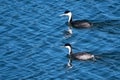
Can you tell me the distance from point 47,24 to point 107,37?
6750 mm

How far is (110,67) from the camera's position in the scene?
118 ft

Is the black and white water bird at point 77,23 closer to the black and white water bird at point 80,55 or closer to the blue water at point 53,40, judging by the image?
the blue water at point 53,40

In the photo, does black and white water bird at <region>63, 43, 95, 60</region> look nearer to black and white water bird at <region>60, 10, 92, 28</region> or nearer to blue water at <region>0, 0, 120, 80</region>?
blue water at <region>0, 0, 120, 80</region>

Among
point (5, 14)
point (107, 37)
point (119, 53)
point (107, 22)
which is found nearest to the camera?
point (119, 53)

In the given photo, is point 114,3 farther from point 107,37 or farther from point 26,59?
point 26,59

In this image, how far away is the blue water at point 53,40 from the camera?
36.1 meters

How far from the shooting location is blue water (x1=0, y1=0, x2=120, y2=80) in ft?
118

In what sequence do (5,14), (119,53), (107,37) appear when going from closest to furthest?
(119,53) → (107,37) → (5,14)

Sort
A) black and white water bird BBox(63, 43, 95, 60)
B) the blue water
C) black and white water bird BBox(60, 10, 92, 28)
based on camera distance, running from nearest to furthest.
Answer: the blue water < black and white water bird BBox(63, 43, 95, 60) < black and white water bird BBox(60, 10, 92, 28)

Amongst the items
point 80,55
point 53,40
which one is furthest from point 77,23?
point 80,55

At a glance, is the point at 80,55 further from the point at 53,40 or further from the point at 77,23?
the point at 77,23

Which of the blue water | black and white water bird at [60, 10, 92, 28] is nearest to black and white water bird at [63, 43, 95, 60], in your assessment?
the blue water

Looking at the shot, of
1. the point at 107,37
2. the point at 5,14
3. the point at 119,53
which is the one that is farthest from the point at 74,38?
the point at 5,14

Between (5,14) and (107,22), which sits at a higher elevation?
(5,14)
